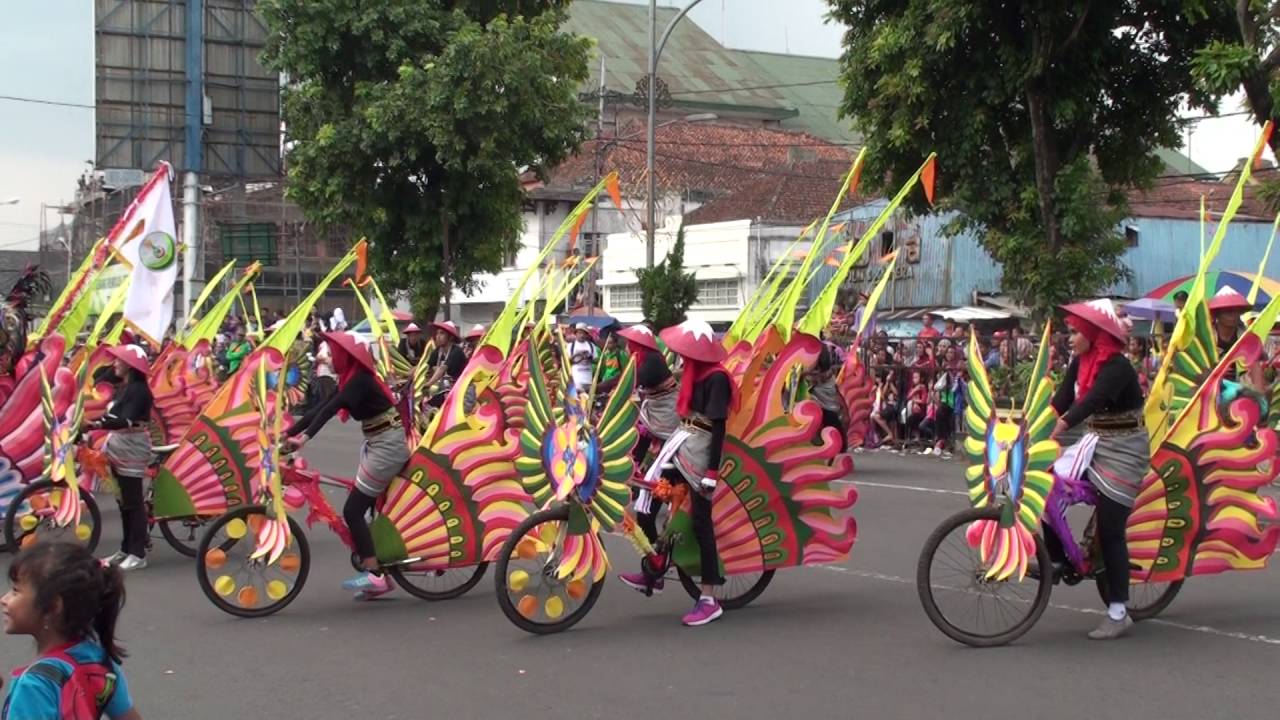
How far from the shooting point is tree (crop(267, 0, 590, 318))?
85.3ft

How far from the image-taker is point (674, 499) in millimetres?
8133

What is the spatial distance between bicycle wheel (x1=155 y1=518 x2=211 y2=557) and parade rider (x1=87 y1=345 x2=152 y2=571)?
336mm

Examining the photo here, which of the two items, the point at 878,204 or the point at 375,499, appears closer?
the point at 375,499

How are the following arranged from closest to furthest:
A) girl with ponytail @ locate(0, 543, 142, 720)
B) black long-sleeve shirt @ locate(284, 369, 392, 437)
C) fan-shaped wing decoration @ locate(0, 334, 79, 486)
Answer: girl with ponytail @ locate(0, 543, 142, 720) → black long-sleeve shirt @ locate(284, 369, 392, 437) → fan-shaped wing decoration @ locate(0, 334, 79, 486)

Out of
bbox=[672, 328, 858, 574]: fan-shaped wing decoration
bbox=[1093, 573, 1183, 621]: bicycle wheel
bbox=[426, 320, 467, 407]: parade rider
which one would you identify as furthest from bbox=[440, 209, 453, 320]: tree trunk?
bbox=[1093, 573, 1183, 621]: bicycle wheel

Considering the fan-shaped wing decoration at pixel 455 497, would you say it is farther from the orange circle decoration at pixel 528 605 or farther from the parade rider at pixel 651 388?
the parade rider at pixel 651 388

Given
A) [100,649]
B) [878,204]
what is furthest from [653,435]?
[878,204]

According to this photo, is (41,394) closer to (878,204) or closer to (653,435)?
(653,435)

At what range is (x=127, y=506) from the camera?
9.92m

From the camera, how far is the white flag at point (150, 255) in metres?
11.4

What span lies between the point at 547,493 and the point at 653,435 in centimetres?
253

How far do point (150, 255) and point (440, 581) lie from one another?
14.2 feet

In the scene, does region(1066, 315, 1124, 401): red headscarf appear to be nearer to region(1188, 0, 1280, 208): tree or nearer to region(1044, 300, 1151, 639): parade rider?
region(1044, 300, 1151, 639): parade rider

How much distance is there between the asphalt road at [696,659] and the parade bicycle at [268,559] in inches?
5.9
